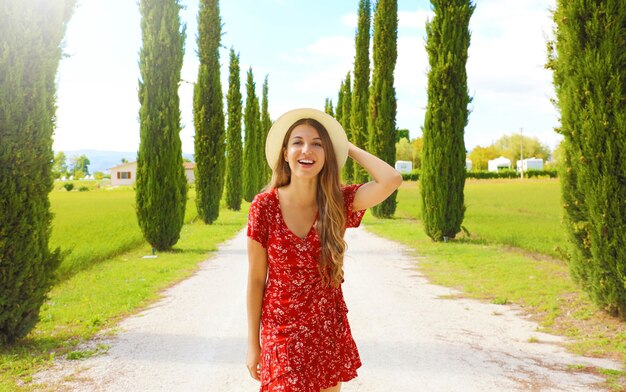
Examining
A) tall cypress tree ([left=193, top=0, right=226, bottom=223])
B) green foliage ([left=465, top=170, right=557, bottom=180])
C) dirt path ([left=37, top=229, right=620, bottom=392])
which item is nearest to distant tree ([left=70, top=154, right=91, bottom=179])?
green foliage ([left=465, top=170, right=557, bottom=180])

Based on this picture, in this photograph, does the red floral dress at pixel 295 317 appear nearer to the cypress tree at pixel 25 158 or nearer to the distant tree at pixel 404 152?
the cypress tree at pixel 25 158

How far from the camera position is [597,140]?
22.0ft

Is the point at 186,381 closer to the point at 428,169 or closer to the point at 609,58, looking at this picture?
the point at 609,58

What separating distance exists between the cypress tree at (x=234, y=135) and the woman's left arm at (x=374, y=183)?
27.1m

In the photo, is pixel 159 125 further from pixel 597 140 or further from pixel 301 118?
pixel 301 118

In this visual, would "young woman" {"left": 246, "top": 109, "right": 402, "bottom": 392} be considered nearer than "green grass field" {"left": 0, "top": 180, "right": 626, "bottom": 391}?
Yes

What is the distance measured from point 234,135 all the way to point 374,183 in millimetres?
28700

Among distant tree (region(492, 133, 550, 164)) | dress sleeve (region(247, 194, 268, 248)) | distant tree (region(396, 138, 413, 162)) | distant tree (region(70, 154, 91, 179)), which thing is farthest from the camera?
distant tree (region(70, 154, 91, 179))

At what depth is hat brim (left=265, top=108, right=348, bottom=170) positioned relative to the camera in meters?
2.62

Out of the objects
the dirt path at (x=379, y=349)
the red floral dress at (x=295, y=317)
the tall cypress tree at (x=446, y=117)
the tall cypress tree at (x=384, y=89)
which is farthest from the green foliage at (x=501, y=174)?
the red floral dress at (x=295, y=317)

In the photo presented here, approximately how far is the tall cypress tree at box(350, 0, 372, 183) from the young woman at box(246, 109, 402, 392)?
24.3 metres

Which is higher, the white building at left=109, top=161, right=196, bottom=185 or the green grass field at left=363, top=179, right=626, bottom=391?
the white building at left=109, top=161, right=196, bottom=185

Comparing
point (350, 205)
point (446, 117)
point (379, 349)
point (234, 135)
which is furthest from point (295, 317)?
point (234, 135)

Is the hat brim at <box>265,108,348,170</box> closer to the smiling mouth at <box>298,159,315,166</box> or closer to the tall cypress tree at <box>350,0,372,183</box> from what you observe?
the smiling mouth at <box>298,159,315,166</box>
